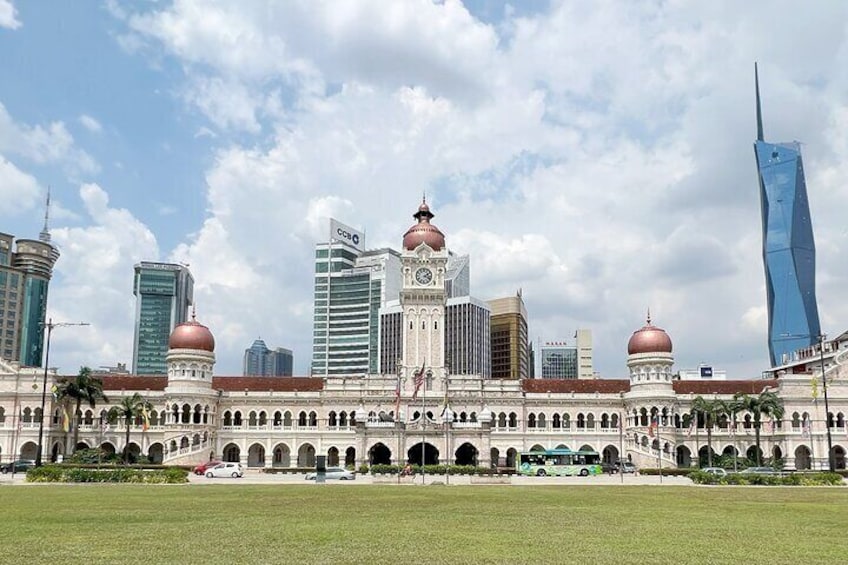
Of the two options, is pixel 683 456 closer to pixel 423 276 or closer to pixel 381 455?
pixel 381 455

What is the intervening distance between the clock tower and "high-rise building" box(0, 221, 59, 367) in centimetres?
10809

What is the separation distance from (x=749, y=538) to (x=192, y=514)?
53.4 feet

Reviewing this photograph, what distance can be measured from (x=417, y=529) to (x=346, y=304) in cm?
16821

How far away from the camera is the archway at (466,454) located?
8350 centimetres

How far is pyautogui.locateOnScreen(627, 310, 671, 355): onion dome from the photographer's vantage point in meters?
88.1

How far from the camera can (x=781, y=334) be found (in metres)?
198

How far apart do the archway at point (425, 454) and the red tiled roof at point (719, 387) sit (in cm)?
2821

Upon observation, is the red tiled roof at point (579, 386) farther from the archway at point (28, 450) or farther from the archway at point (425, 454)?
the archway at point (28, 450)

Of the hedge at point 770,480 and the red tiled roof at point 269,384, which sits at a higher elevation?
the red tiled roof at point 269,384

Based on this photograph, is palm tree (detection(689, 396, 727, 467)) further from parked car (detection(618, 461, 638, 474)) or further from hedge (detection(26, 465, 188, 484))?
hedge (detection(26, 465, 188, 484))

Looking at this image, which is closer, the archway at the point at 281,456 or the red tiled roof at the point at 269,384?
the archway at the point at 281,456

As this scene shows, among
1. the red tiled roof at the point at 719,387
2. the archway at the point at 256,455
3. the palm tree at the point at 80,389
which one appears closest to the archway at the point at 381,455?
the archway at the point at 256,455

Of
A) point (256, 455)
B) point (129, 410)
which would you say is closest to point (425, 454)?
point (256, 455)

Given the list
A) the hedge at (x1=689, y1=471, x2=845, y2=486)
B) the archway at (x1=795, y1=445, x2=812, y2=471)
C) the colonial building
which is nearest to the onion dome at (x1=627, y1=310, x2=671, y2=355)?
the colonial building
